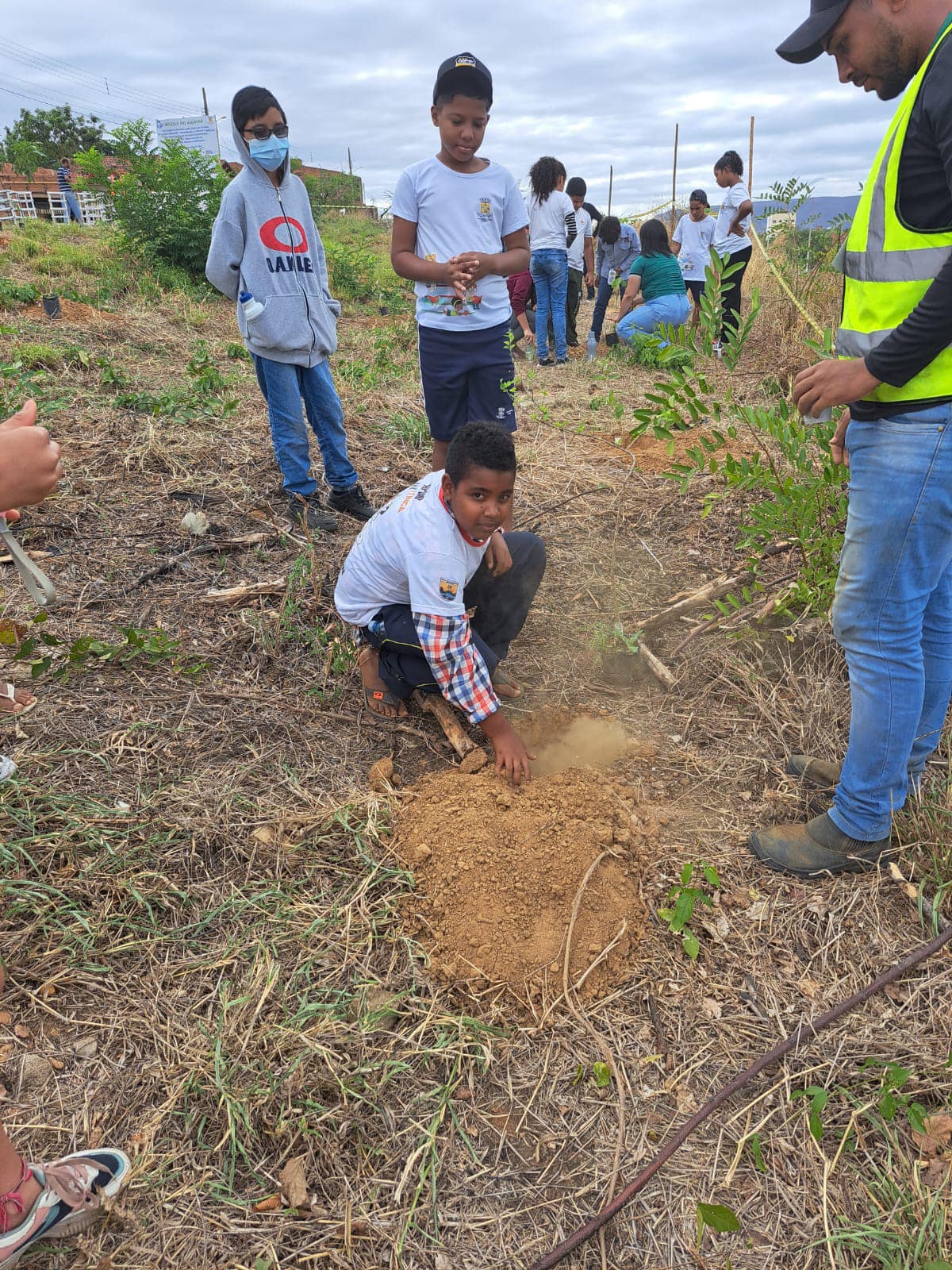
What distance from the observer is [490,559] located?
2617 millimetres

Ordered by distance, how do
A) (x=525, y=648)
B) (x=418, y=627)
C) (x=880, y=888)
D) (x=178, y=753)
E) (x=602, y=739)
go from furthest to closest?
(x=525, y=648) → (x=602, y=739) → (x=178, y=753) → (x=418, y=627) → (x=880, y=888)

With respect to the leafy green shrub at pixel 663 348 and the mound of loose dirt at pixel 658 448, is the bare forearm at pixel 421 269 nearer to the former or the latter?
the leafy green shrub at pixel 663 348

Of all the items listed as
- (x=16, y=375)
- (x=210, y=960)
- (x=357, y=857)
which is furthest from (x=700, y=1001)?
(x=16, y=375)

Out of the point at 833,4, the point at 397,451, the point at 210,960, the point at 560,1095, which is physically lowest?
the point at 560,1095

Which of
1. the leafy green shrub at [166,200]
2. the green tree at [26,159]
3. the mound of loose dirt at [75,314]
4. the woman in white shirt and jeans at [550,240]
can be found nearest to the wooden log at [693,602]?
the woman in white shirt and jeans at [550,240]

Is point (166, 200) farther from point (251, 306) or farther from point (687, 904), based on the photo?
point (687, 904)

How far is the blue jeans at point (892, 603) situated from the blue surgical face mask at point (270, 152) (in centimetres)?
293

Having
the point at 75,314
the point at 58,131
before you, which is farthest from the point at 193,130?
the point at 58,131

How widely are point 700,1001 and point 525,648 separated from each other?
1546 millimetres

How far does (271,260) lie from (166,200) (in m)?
8.36

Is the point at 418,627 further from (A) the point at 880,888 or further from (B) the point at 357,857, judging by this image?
(A) the point at 880,888

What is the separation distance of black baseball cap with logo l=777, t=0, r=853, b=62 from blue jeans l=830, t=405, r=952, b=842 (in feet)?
2.48

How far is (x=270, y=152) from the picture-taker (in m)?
3.39

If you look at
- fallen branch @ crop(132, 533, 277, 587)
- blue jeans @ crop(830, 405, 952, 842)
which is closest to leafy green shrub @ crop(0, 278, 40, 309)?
fallen branch @ crop(132, 533, 277, 587)
